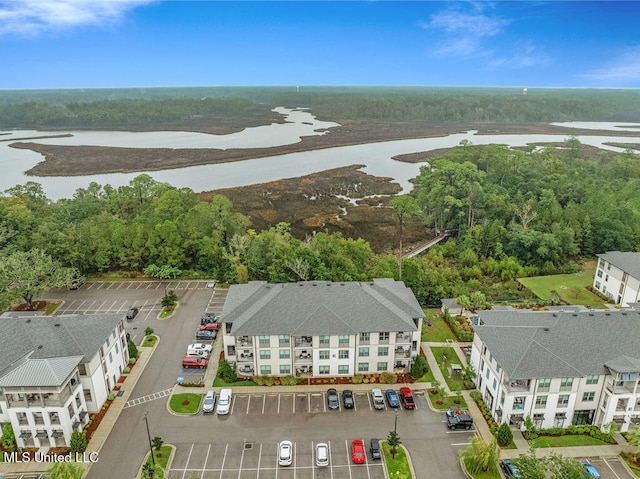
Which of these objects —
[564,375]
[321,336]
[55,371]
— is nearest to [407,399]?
[321,336]

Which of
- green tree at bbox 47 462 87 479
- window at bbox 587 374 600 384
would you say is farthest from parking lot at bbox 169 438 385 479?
window at bbox 587 374 600 384

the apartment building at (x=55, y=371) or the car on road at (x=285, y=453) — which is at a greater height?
the apartment building at (x=55, y=371)

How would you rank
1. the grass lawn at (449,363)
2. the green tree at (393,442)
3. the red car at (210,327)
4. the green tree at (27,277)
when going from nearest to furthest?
the green tree at (393,442)
the grass lawn at (449,363)
the red car at (210,327)
the green tree at (27,277)

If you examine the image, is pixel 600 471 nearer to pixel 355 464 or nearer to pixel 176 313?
pixel 355 464

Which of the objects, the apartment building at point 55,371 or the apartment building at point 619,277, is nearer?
the apartment building at point 55,371

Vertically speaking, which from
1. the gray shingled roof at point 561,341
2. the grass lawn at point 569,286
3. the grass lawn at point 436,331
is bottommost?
the grass lawn at point 569,286

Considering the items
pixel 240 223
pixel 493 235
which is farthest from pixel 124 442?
pixel 493 235

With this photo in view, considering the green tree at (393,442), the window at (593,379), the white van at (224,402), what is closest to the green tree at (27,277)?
the white van at (224,402)

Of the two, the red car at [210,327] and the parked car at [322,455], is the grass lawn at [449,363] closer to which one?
the parked car at [322,455]
